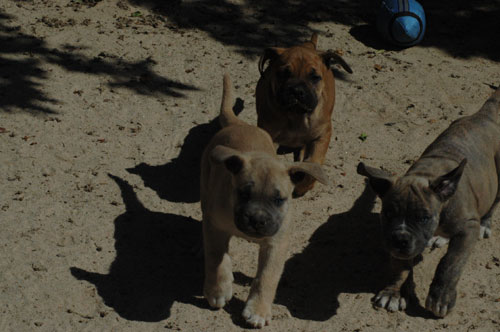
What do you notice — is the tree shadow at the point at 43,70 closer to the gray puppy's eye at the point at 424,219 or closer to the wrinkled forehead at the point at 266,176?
the wrinkled forehead at the point at 266,176

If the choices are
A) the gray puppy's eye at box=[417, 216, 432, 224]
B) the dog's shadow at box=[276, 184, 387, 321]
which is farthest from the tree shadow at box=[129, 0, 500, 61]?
the gray puppy's eye at box=[417, 216, 432, 224]

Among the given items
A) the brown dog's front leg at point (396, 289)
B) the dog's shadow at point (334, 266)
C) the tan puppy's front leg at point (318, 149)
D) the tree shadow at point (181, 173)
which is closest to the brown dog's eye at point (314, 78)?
the tan puppy's front leg at point (318, 149)

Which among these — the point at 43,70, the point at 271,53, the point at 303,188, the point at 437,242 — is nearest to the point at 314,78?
the point at 271,53

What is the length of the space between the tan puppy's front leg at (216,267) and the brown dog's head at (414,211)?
129 cm

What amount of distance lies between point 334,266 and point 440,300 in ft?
3.55

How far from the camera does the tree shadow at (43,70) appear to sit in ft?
27.7

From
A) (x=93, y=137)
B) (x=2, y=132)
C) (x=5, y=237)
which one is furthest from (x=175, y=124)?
(x=5, y=237)

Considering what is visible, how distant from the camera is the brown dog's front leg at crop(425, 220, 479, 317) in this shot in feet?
19.1

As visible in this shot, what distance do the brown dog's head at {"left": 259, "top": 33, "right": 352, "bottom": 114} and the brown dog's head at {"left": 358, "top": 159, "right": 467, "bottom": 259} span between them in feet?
6.14

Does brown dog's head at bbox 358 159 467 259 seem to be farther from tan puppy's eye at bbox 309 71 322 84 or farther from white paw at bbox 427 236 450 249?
tan puppy's eye at bbox 309 71 322 84

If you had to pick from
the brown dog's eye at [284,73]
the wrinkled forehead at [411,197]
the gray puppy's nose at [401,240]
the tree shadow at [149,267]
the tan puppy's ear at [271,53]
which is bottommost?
the tree shadow at [149,267]

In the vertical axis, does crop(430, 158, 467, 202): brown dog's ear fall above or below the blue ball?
below

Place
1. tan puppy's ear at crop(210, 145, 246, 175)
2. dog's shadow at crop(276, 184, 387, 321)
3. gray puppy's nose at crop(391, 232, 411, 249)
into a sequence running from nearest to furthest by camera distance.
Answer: tan puppy's ear at crop(210, 145, 246, 175) → gray puppy's nose at crop(391, 232, 411, 249) → dog's shadow at crop(276, 184, 387, 321)

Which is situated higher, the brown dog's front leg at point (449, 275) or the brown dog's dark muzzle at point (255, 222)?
the brown dog's dark muzzle at point (255, 222)
